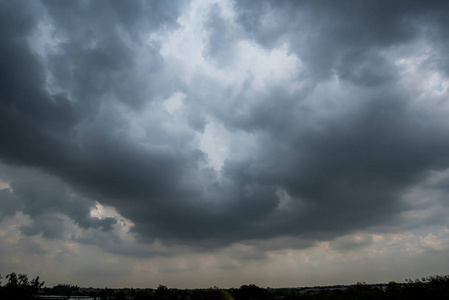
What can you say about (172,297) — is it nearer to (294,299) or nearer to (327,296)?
(294,299)

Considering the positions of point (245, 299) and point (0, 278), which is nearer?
point (0, 278)

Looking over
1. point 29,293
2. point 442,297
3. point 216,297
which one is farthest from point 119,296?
point 442,297

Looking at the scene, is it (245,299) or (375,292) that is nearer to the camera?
(375,292)

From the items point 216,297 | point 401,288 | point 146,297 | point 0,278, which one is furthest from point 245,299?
point 0,278

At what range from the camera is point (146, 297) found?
49.4 metres

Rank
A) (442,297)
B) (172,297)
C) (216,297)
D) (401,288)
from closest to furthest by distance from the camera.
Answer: (442,297)
(401,288)
(172,297)
(216,297)

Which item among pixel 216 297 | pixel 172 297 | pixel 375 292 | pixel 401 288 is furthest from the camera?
pixel 216 297

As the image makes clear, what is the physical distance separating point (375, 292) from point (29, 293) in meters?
51.8

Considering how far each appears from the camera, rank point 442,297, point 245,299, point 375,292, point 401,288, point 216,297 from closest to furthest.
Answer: point 442,297
point 401,288
point 375,292
point 216,297
point 245,299

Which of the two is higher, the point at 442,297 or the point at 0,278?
the point at 0,278

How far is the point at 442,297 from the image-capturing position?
35.2 metres

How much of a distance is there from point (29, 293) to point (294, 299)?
134 ft

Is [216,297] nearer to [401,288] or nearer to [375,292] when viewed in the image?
[375,292]

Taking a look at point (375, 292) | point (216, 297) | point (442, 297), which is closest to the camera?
point (442, 297)
